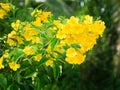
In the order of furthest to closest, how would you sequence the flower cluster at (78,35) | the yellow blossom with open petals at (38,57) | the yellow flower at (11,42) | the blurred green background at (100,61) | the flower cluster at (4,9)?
the blurred green background at (100,61), the flower cluster at (4,9), the yellow flower at (11,42), the yellow blossom with open petals at (38,57), the flower cluster at (78,35)

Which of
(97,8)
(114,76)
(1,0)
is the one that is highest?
(97,8)

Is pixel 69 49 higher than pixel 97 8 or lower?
lower

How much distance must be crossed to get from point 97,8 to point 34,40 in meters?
4.37

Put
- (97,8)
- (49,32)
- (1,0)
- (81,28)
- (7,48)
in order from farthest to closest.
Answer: (97,8) → (1,0) → (7,48) → (49,32) → (81,28)

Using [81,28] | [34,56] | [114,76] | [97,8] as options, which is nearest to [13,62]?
[34,56]

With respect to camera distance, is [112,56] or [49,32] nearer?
[49,32]

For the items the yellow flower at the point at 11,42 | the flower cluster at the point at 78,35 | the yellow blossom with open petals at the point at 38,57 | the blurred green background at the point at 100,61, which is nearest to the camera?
the flower cluster at the point at 78,35

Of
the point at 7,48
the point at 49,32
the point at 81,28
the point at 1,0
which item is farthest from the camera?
the point at 1,0

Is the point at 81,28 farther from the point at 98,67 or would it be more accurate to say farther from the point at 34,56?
the point at 98,67

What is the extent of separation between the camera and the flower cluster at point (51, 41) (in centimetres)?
177

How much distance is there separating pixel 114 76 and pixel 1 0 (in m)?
4.55

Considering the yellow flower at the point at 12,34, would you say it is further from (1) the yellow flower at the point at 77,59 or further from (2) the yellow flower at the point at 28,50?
(1) the yellow flower at the point at 77,59

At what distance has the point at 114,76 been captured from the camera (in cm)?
656

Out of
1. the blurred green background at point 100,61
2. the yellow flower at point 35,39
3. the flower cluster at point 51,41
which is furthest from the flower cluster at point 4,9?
the blurred green background at point 100,61
